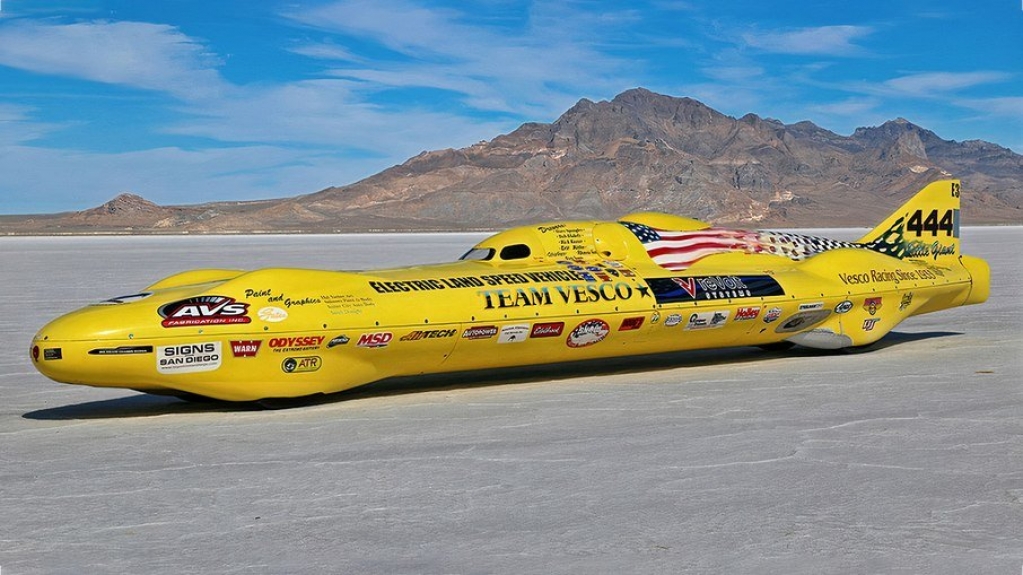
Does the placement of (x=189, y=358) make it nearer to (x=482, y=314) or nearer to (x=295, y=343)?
(x=295, y=343)

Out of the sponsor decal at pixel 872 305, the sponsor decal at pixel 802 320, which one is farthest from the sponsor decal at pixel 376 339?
the sponsor decal at pixel 872 305

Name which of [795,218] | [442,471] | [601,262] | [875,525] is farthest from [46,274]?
[795,218]

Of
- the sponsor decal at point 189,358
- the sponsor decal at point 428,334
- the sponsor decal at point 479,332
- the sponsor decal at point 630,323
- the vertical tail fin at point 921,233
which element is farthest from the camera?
the vertical tail fin at point 921,233

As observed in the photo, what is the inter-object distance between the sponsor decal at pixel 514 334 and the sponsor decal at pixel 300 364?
1.63 m

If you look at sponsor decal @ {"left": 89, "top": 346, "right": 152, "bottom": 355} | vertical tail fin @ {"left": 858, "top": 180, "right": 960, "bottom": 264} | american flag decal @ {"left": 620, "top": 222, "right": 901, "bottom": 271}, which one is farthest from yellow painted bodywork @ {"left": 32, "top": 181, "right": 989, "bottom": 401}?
vertical tail fin @ {"left": 858, "top": 180, "right": 960, "bottom": 264}

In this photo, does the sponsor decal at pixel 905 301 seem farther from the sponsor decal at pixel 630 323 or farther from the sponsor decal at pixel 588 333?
the sponsor decal at pixel 588 333

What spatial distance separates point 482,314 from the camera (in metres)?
9.78

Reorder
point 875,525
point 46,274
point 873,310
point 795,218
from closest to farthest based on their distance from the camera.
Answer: point 875,525 < point 873,310 < point 46,274 < point 795,218

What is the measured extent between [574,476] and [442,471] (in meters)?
0.82

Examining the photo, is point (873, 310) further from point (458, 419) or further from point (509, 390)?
point (458, 419)

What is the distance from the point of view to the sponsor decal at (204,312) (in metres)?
8.80

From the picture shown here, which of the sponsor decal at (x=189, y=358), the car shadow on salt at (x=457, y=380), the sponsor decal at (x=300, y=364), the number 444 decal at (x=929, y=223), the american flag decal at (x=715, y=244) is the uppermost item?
the number 444 decal at (x=929, y=223)

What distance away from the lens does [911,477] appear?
6.60 meters

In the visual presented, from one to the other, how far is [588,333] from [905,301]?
165 inches
